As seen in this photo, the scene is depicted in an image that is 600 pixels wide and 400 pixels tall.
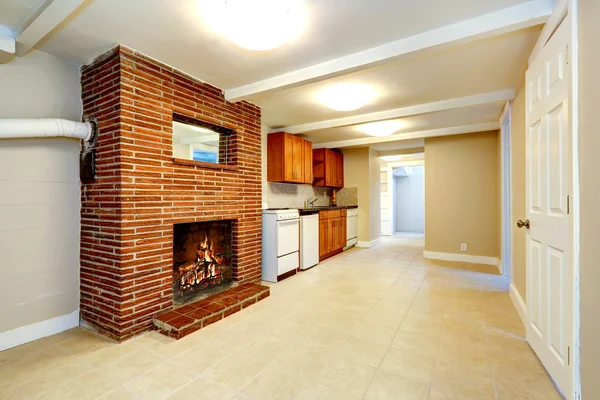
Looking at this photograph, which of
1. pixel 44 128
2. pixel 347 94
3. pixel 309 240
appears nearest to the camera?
pixel 44 128

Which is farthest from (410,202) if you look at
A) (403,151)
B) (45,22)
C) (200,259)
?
(45,22)

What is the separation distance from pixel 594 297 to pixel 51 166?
12.5 feet

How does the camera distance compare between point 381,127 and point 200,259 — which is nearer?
point 200,259

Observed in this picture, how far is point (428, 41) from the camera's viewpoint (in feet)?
7.06

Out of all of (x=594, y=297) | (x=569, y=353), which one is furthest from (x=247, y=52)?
(x=569, y=353)

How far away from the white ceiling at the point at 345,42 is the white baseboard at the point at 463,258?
2.87 m

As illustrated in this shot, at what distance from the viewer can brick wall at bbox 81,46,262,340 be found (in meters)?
2.36

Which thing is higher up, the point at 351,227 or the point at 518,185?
Result: the point at 518,185

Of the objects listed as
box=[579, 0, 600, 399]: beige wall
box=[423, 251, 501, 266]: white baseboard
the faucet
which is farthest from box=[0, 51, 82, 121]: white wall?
box=[423, 251, 501, 266]: white baseboard

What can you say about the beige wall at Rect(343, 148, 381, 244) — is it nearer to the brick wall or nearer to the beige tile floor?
the beige tile floor

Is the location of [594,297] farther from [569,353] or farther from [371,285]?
[371,285]

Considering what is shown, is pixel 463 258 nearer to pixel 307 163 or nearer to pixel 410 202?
pixel 307 163

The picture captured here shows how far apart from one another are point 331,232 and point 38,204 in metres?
4.28

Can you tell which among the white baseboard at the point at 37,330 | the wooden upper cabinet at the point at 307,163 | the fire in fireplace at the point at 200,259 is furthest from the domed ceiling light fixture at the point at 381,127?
the white baseboard at the point at 37,330
